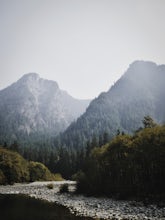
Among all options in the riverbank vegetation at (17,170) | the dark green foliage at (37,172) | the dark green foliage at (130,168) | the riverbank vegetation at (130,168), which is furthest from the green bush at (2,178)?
the dark green foliage at (130,168)

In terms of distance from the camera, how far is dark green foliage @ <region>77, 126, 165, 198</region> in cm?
3506

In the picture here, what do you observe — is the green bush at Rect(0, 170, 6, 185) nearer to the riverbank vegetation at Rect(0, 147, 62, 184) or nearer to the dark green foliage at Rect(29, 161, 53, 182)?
the riverbank vegetation at Rect(0, 147, 62, 184)

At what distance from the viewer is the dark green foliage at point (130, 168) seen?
1380 inches

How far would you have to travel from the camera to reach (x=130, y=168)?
133 feet

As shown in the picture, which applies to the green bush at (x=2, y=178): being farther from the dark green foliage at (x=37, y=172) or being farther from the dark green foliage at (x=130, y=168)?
the dark green foliage at (x=130, y=168)

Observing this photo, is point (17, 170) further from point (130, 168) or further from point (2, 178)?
point (130, 168)

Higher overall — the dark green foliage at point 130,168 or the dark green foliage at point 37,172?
the dark green foliage at point 130,168

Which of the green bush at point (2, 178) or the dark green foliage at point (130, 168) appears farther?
the green bush at point (2, 178)

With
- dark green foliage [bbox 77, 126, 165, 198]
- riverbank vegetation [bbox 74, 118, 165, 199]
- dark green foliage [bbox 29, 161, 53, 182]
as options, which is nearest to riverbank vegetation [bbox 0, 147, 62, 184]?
dark green foliage [bbox 29, 161, 53, 182]

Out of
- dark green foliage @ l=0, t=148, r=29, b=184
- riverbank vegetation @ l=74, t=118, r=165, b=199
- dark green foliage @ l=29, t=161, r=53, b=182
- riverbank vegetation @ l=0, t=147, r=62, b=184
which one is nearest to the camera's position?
riverbank vegetation @ l=74, t=118, r=165, b=199

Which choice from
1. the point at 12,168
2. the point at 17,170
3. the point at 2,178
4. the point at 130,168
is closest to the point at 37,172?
the point at 17,170

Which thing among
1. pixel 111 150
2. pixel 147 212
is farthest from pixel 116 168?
pixel 147 212

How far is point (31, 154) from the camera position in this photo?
436ft

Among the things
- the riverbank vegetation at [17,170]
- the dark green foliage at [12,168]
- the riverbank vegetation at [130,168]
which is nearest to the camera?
the riverbank vegetation at [130,168]
